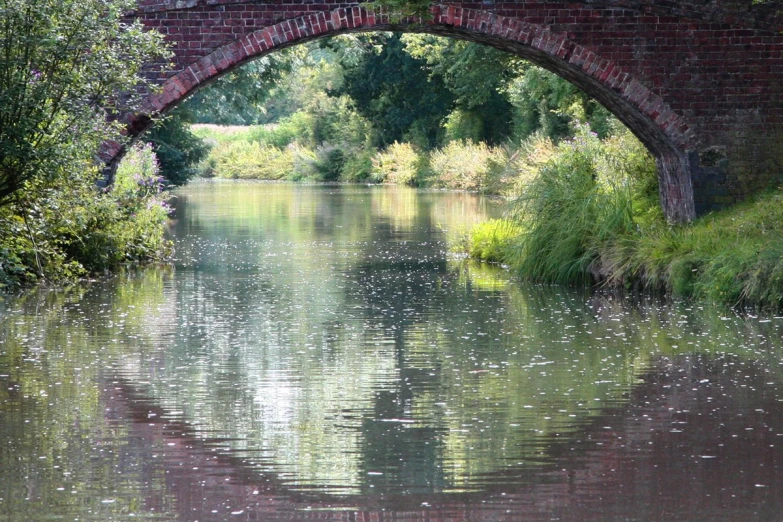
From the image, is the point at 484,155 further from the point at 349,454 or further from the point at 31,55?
the point at 349,454

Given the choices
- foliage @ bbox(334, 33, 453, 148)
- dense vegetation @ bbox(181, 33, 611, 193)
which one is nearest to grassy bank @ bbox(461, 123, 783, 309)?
dense vegetation @ bbox(181, 33, 611, 193)

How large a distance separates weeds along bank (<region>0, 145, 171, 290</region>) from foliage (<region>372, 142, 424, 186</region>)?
31.0 meters

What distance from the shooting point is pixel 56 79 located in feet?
44.4

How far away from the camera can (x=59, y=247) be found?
16188 mm

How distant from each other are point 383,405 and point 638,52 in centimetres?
977

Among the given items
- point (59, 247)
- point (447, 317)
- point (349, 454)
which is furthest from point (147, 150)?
point (349, 454)

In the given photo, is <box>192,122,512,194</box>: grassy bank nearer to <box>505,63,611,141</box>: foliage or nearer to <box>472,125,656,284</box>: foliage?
<box>505,63,611,141</box>: foliage

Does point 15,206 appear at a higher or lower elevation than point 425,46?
lower

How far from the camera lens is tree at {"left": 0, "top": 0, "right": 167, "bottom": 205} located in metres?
13.0

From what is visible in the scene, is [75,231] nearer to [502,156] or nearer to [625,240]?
[625,240]

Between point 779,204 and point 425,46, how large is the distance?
2736cm

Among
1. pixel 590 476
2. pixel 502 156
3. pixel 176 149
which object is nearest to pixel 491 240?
pixel 590 476

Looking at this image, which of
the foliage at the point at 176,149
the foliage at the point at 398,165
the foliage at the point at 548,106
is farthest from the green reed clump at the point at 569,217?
the foliage at the point at 398,165

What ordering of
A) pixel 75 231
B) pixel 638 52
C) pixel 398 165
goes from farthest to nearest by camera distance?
pixel 398 165
pixel 638 52
pixel 75 231
